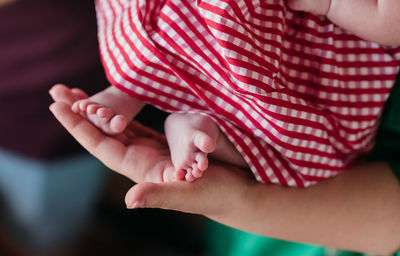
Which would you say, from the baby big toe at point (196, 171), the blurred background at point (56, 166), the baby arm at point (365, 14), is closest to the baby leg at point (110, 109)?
the baby big toe at point (196, 171)

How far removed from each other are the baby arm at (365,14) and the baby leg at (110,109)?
237mm

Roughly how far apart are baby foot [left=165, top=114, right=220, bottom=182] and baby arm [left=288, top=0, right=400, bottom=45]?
0.18 meters

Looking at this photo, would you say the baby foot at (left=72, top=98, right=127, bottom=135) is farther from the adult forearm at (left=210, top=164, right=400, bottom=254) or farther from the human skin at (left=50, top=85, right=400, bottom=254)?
the adult forearm at (left=210, top=164, right=400, bottom=254)

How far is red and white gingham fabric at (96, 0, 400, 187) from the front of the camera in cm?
48

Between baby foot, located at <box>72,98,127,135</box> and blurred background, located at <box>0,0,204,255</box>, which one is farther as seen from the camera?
blurred background, located at <box>0,0,204,255</box>

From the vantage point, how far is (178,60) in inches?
19.8

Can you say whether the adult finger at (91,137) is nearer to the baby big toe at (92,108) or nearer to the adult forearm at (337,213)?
the baby big toe at (92,108)

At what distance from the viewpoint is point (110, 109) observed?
0.51 metres

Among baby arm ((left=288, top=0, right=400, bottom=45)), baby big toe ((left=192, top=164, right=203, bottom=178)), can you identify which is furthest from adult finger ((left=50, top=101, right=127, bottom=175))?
baby arm ((left=288, top=0, right=400, bottom=45))

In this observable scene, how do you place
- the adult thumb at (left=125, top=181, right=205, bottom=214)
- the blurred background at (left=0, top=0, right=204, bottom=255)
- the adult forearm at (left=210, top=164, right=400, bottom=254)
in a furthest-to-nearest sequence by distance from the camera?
the blurred background at (left=0, top=0, right=204, bottom=255)
the adult forearm at (left=210, top=164, right=400, bottom=254)
the adult thumb at (left=125, top=181, right=205, bottom=214)

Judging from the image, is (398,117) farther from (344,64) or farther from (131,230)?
(131,230)

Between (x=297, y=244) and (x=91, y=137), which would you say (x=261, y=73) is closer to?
(x=91, y=137)

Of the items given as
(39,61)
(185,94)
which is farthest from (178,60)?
(39,61)

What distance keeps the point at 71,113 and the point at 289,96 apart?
264mm
